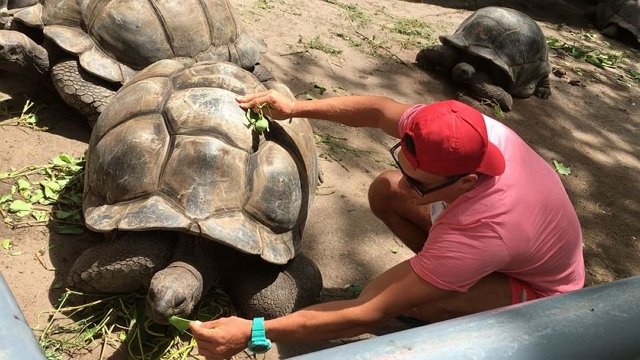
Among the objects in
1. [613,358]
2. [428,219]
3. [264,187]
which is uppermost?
[613,358]

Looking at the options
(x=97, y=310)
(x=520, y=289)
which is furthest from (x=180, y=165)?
(x=520, y=289)

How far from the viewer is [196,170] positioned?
2521 mm

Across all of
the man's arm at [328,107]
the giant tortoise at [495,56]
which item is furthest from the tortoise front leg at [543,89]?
the man's arm at [328,107]

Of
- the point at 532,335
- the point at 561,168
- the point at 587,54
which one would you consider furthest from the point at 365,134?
the point at 587,54

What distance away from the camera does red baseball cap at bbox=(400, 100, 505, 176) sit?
1926mm

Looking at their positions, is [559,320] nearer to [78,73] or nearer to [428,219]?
[428,219]

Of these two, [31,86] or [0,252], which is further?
[31,86]

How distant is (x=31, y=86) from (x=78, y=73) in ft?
1.77

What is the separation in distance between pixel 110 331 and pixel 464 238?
1511mm

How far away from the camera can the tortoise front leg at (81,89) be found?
11.8ft

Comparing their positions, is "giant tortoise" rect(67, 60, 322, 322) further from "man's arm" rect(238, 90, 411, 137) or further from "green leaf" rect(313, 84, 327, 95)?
"green leaf" rect(313, 84, 327, 95)

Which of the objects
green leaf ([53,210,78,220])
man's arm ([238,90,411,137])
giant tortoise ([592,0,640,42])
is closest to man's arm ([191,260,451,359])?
man's arm ([238,90,411,137])

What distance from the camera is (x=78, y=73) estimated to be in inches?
144

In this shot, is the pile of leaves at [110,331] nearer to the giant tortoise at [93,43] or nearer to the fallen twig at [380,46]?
the giant tortoise at [93,43]
